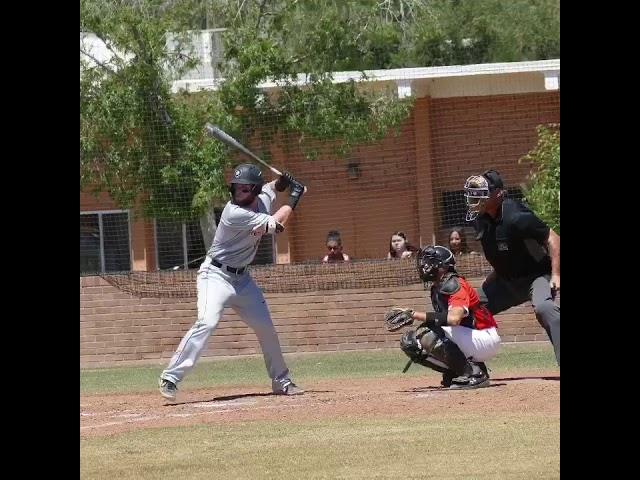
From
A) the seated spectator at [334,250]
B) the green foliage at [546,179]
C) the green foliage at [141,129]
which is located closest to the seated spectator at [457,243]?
the green foliage at [546,179]

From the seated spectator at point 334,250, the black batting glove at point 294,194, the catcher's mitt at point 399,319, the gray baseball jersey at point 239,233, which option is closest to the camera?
the catcher's mitt at point 399,319

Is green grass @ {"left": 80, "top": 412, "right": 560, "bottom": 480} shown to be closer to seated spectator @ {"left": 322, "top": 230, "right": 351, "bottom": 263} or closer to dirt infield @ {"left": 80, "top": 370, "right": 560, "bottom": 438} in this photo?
dirt infield @ {"left": 80, "top": 370, "right": 560, "bottom": 438}

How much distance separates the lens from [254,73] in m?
19.6

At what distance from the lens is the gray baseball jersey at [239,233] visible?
1086cm

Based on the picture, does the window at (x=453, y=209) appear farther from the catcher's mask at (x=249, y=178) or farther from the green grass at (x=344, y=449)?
the green grass at (x=344, y=449)

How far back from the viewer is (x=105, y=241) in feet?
74.9

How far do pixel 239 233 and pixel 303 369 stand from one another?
4817 mm

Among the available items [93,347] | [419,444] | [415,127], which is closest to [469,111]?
[415,127]

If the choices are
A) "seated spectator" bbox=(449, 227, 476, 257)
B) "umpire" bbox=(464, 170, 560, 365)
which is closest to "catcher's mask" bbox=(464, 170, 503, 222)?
"umpire" bbox=(464, 170, 560, 365)

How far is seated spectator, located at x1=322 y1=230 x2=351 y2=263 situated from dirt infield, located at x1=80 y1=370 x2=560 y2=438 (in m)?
6.77

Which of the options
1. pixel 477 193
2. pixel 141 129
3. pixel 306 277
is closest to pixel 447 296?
pixel 477 193

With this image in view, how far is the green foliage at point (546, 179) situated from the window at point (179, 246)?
568 centimetres
